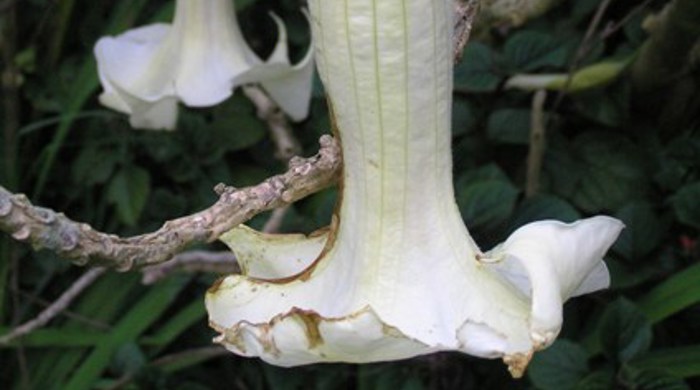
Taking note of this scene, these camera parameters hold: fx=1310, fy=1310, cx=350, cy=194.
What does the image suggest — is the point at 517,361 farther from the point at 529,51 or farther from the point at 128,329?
the point at 128,329

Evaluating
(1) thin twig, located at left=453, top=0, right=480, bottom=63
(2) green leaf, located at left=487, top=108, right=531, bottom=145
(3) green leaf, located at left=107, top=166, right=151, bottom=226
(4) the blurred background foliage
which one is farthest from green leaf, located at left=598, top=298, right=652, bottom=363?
(3) green leaf, located at left=107, top=166, right=151, bottom=226

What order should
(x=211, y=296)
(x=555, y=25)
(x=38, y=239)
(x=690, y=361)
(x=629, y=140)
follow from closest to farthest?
1. (x=38, y=239)
2. (x=211, y=296)
3. (x=690, y=361)
4. (x=629, y=140)
5. (x=555, y=25)

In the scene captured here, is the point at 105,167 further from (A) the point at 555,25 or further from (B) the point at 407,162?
(B) the point at 407,162

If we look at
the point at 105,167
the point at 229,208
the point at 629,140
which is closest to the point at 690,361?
the point at 629,140

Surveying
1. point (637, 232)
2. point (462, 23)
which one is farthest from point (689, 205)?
point (462, 23)

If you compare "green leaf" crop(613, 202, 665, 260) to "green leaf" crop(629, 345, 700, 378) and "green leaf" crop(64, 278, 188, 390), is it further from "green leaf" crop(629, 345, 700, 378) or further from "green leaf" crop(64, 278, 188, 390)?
"green leaf" crop(64, 278, 188, 390)

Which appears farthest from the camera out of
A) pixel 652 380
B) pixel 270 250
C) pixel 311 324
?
pixel 652 380
